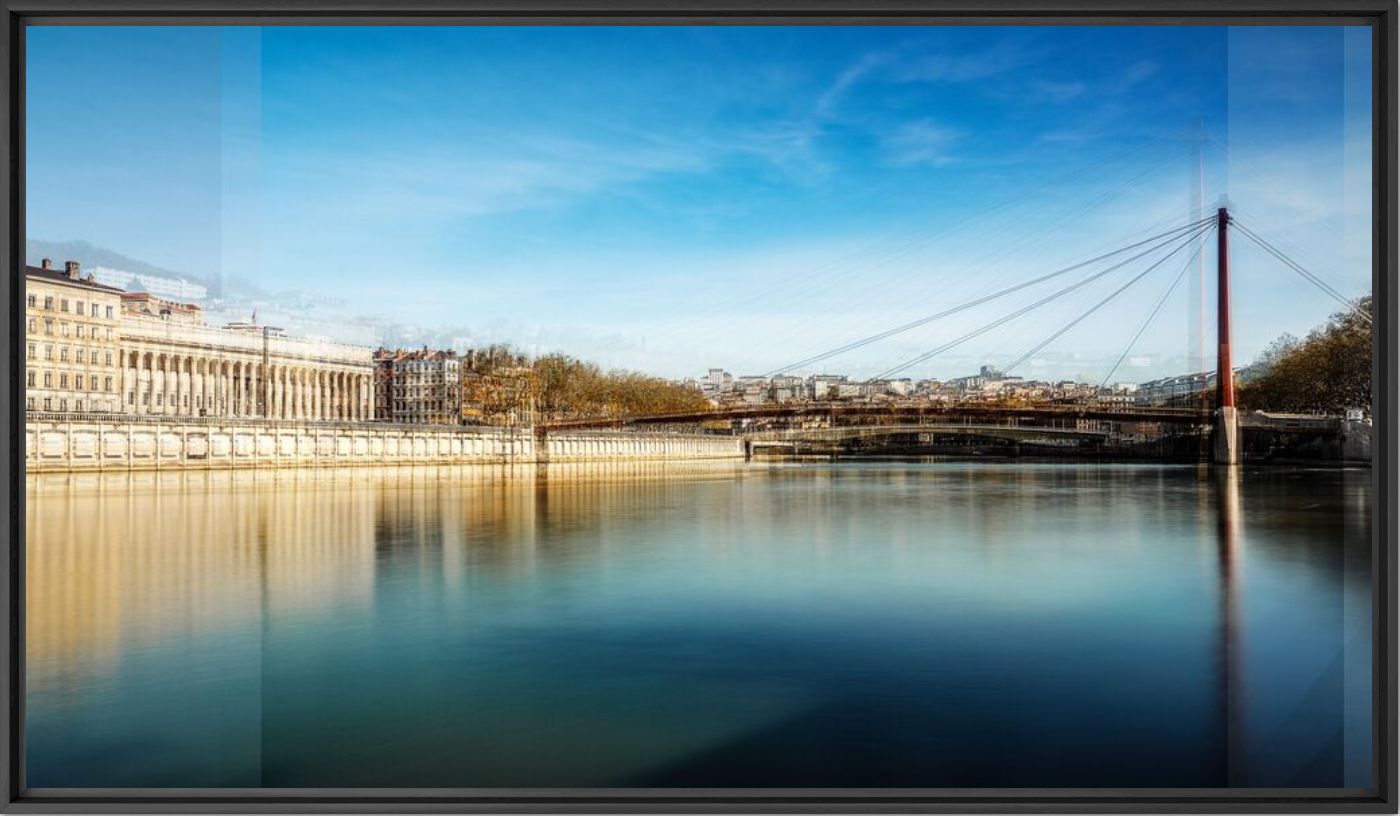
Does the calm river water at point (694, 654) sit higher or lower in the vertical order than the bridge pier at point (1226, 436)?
lower

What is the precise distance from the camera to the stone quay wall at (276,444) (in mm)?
Result: 19234

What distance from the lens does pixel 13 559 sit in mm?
2104

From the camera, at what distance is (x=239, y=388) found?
31812 mm

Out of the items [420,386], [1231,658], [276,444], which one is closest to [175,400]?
[276,444]

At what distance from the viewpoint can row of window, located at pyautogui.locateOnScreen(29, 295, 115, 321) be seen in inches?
953

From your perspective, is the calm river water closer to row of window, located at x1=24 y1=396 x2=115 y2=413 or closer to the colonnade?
row of window, located at x1=24 y1=396 x2=115 y2=413

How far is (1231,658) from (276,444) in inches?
863

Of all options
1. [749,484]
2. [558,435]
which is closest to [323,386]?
[558,435]

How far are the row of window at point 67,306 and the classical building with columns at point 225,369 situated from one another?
74 cm

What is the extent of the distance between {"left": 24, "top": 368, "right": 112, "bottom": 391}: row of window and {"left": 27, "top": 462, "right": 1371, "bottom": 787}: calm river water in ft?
38.2

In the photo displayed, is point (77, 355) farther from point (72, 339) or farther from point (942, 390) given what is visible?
point (942, 390)

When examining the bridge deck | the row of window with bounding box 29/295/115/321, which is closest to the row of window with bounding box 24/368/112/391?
the row of window with bounding box 29/295/115/321

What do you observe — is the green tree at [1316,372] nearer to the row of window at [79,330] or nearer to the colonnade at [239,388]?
the colonnade at [239,388]

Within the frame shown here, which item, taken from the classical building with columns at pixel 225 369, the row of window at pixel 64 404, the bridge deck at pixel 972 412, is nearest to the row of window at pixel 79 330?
the classical building with columns at pixel 225 369
